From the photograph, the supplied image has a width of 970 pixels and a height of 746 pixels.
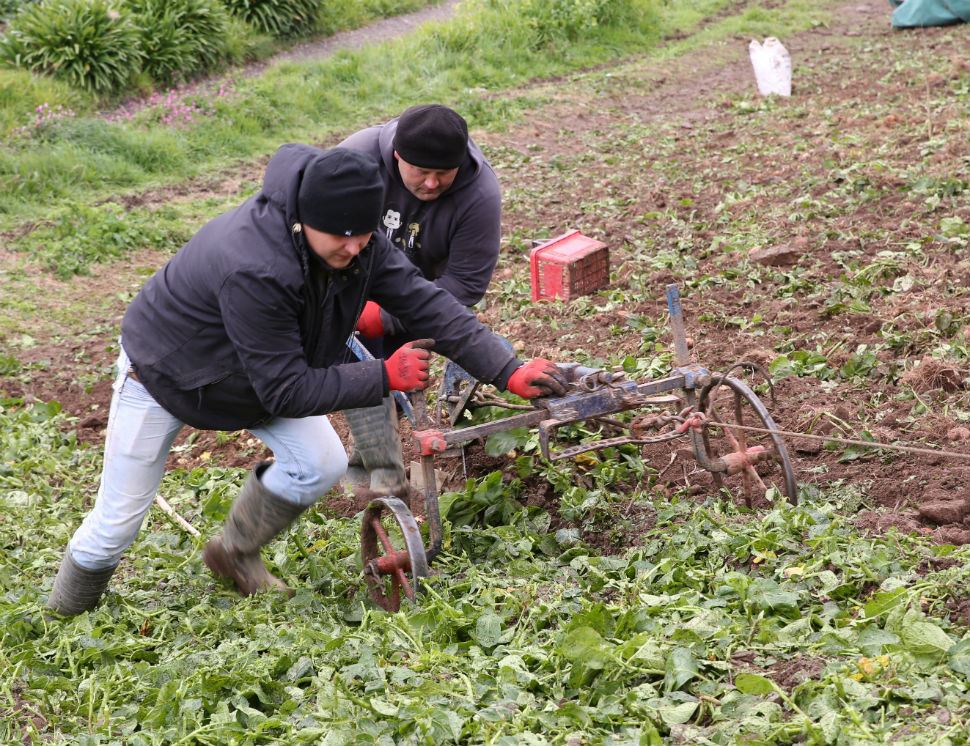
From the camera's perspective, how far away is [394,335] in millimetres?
5355

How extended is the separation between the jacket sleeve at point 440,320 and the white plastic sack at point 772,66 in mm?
10143

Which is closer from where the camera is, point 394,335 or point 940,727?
point 940,727

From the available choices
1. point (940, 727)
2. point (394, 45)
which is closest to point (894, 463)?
point (940, 727)

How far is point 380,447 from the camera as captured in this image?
17.5ft

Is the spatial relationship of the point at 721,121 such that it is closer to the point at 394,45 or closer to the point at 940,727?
the point at 394,45

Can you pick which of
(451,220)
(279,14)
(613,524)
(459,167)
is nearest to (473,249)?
(451,220)

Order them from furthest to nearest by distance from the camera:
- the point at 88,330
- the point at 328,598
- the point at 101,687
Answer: the point at 88,330 → the point at 328,598 → the point at 101,687

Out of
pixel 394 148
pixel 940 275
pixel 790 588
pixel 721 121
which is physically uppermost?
pixel 394 148

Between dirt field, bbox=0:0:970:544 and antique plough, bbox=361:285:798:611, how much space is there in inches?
13.9

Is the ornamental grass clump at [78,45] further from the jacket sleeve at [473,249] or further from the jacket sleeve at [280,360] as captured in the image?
the jacket sleeve at [280,360]

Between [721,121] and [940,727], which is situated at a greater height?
[940,727]

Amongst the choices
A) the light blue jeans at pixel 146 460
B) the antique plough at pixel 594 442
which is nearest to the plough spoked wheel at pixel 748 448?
the antique plough at pixel 594 442

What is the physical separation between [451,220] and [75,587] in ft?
7.28

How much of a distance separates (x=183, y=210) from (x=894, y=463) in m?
8.39
